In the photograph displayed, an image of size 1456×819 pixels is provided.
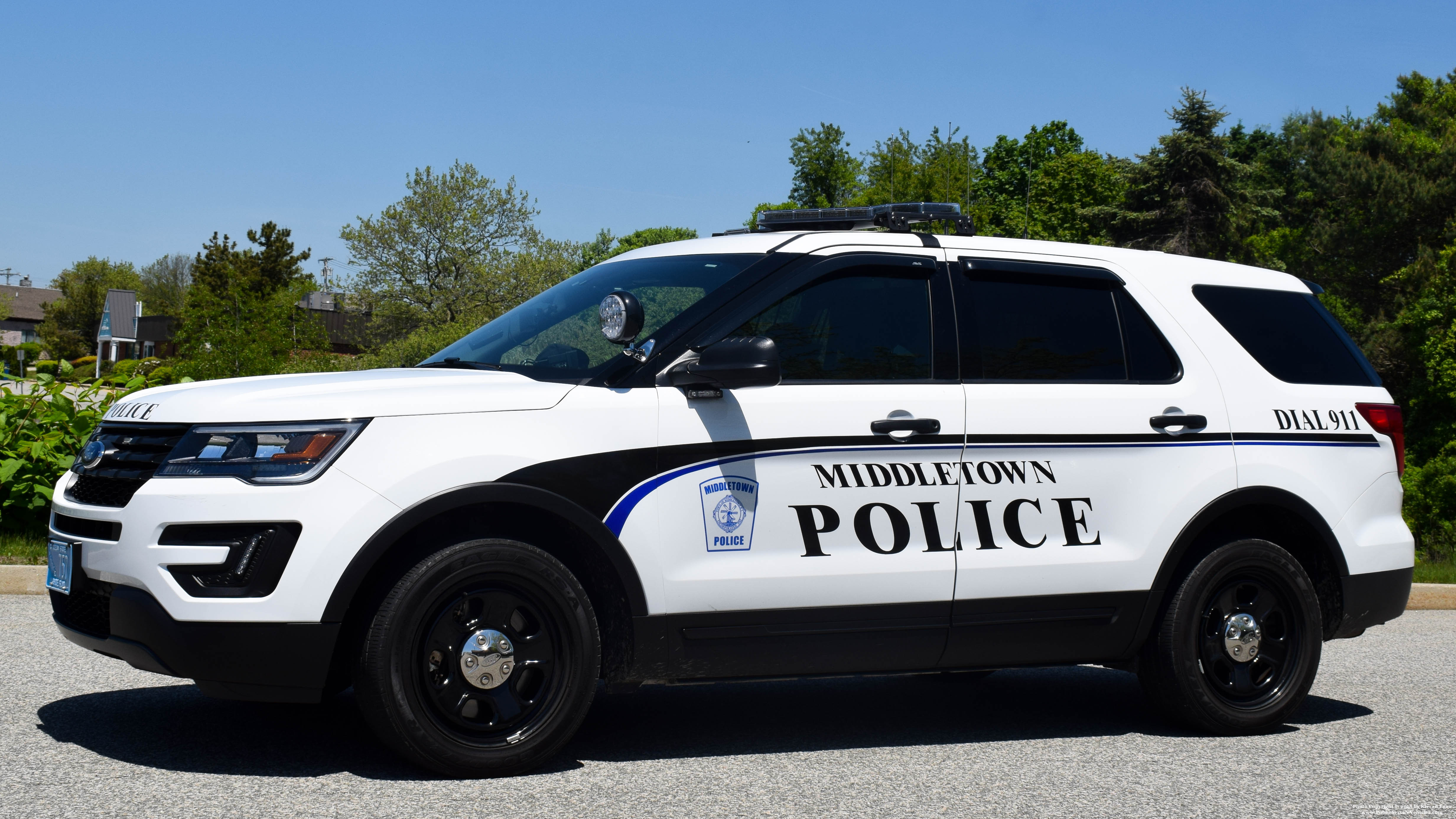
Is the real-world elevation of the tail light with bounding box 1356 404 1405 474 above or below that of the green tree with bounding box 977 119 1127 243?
below

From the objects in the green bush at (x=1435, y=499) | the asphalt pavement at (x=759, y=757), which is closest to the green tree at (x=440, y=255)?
the green bush at (x=1435, y=499)

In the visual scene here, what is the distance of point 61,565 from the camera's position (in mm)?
4727

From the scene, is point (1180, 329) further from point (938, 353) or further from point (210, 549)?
point (210, 549)

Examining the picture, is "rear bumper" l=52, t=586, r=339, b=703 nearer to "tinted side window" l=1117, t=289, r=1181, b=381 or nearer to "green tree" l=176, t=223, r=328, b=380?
"tinted side window" l=1117, t=289, r=1181, b=381

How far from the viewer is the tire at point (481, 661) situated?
4.45m

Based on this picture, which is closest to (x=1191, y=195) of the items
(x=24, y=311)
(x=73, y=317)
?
(x=73, y=317)

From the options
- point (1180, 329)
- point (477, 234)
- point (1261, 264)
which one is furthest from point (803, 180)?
point (1180, 329)

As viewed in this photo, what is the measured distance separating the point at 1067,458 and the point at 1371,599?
6.07ft

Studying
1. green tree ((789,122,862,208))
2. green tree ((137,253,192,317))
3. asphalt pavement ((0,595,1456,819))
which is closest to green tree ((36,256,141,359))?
green tree ((137,253,192,317))

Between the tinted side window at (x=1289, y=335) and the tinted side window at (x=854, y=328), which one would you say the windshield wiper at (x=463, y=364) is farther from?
the tinted side window at (x=1289, y=335)

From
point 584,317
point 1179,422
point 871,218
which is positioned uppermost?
point 871,218

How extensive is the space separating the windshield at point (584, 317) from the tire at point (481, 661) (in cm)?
81

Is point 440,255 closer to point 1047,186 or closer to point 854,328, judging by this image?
point 1047,186

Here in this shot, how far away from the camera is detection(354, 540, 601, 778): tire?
14.6 ft
